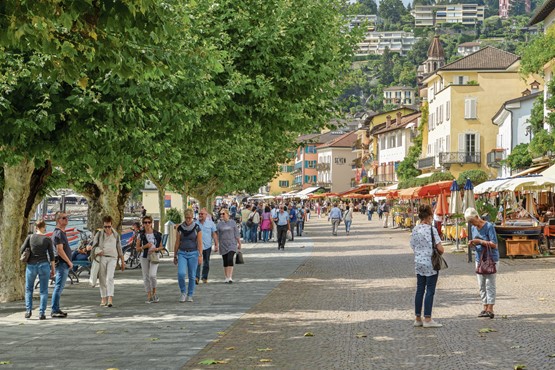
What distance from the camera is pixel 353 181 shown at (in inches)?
6378

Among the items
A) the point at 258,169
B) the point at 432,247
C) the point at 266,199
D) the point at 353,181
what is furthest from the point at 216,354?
the point at 353,181

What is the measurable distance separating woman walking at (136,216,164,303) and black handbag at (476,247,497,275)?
626 centimetres

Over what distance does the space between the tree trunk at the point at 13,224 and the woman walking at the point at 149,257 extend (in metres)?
2.44

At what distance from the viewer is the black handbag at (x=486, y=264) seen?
1485 cm

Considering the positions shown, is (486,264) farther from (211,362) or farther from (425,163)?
(425,163)

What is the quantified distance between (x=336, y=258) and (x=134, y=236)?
22.0ft

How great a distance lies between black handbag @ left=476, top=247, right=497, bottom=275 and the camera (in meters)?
14.9

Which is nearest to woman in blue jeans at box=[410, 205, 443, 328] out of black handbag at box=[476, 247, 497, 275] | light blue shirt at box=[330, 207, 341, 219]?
black handbag at box=[476, 247, 497, 275]

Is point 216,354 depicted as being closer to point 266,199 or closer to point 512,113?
point 512,113

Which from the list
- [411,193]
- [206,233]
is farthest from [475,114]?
[206,233]

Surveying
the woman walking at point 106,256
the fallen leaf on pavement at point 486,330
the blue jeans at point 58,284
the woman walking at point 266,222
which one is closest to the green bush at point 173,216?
the woman walking at point 266,222

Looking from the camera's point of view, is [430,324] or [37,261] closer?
[430,324]

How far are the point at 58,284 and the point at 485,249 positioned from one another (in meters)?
6.86

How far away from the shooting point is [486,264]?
1488 centimetres
